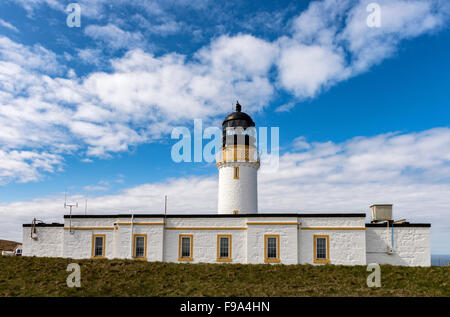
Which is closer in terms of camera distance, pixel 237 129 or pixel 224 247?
pixel 224 247

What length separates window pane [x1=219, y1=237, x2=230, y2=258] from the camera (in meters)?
27.4

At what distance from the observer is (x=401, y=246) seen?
27312 mm

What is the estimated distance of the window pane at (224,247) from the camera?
27.4m

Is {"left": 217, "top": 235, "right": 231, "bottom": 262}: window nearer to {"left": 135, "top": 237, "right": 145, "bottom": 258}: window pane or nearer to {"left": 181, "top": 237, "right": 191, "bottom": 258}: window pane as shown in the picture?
{"left": 181, "top": 237, "right": 191, "bottom": 258}: window pane

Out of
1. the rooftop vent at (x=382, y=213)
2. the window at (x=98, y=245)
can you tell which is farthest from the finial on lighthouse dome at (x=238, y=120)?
the window at (x=98, y=245)

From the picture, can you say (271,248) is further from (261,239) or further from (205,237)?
(205,237)

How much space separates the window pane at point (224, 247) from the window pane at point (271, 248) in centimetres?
284

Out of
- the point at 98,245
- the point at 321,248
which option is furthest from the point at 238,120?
the point at 98,245

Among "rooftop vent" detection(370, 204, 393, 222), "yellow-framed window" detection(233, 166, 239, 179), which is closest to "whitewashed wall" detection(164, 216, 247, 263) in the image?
"yellow-framed window" detection(233, 166, 239, 179)

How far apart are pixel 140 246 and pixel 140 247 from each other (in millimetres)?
72

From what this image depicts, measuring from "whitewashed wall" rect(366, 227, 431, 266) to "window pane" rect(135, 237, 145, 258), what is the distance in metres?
16.0

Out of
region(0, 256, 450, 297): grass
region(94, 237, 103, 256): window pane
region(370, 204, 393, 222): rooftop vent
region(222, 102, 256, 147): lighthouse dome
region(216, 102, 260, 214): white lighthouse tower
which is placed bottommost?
region(0, 256, 450, 297): grass
